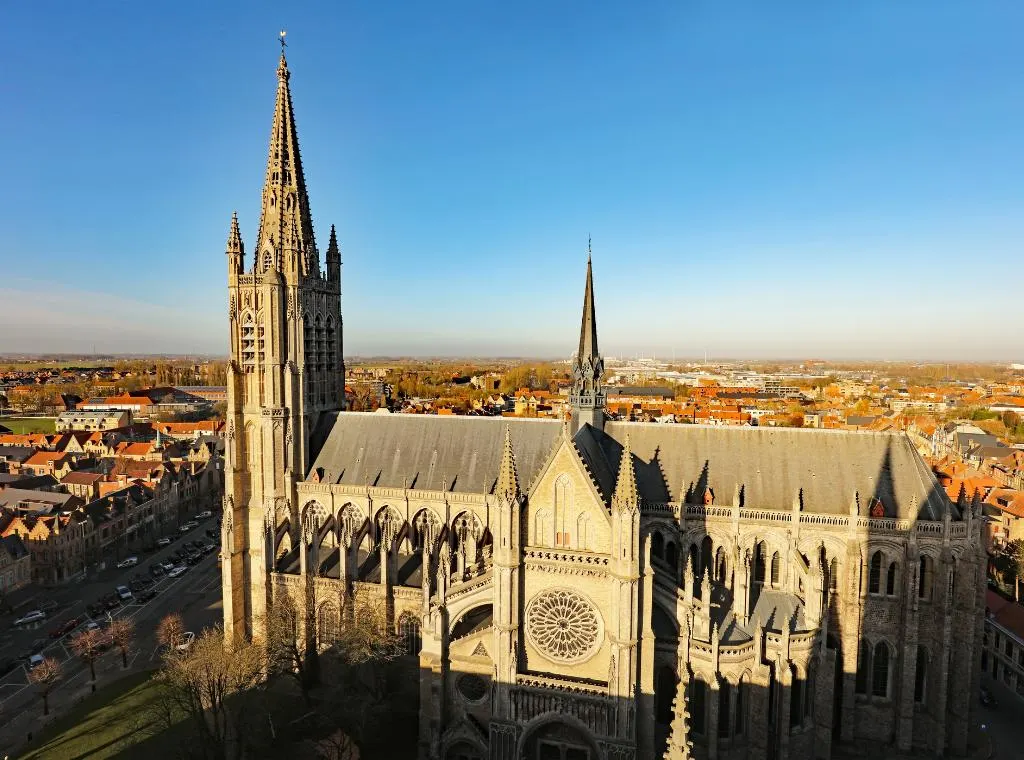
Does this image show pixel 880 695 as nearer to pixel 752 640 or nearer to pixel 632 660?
pixel 752 640

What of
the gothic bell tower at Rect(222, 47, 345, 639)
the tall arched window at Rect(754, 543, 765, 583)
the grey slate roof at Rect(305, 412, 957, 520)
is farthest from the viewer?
the gothic bell tower at Rect(222, 47, 345, 639)

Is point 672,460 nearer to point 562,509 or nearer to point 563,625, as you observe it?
point 562,509

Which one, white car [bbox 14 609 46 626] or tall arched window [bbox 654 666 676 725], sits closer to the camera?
tall arched window [bbox 654 666 676 725]

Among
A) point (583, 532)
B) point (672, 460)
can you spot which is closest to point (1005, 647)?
point (672, 460)

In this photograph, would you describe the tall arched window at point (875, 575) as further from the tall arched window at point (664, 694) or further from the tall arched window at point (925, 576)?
the tall arched window at point (664, 694)

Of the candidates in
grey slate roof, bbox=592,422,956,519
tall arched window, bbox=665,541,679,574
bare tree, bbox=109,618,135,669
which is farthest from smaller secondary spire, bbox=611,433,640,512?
bare tree, bbox=109,618,135,669

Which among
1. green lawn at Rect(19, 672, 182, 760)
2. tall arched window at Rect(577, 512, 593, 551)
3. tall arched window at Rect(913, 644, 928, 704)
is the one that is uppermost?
tall arched window at Rect(577, 512, 593, 551)

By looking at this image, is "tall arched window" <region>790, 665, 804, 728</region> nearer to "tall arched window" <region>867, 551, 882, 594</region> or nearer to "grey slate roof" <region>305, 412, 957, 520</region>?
"tall arched window" <region>867, 551, 882, 594</region>
